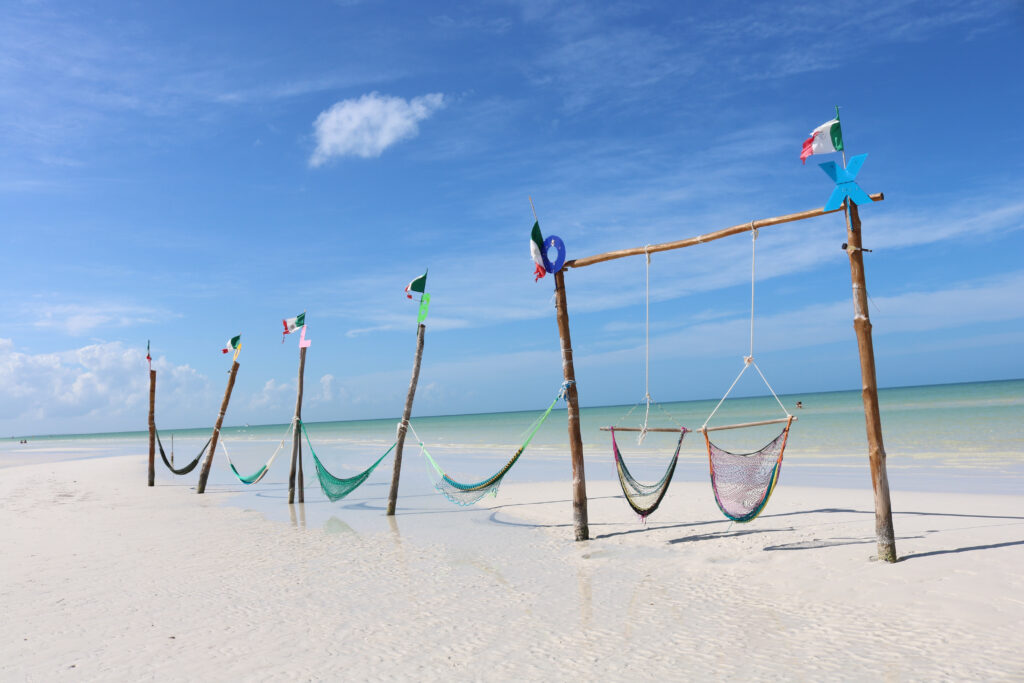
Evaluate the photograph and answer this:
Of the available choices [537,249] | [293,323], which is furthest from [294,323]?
[537,249]

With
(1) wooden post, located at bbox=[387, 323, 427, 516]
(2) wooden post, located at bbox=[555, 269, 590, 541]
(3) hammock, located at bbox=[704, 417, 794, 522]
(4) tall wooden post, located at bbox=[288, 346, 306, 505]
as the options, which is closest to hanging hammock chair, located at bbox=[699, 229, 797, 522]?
(3) hammock, located at bbox=[704, 417, 794, 522]

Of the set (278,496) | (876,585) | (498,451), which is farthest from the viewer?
(498,451)

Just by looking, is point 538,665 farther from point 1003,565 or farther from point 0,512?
point 0,512

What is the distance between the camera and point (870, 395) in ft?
18.3

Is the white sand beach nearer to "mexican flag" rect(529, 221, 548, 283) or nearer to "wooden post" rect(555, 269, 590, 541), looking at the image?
"wooden post" rect(555, 269, 590, 541)

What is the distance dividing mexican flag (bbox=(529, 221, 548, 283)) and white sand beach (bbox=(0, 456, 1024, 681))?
10.1 ft

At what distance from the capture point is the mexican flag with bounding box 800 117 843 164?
568cm

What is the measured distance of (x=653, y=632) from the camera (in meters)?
4.29

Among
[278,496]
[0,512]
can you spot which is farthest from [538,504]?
[0,512]

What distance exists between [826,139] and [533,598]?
4.72 metres

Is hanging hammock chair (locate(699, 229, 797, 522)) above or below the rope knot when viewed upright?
below

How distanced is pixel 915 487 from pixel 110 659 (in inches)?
414

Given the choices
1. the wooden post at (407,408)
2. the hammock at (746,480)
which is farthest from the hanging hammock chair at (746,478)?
the wooden post at (407,408)

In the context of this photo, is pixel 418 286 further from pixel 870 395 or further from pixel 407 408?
pixel 870 395
